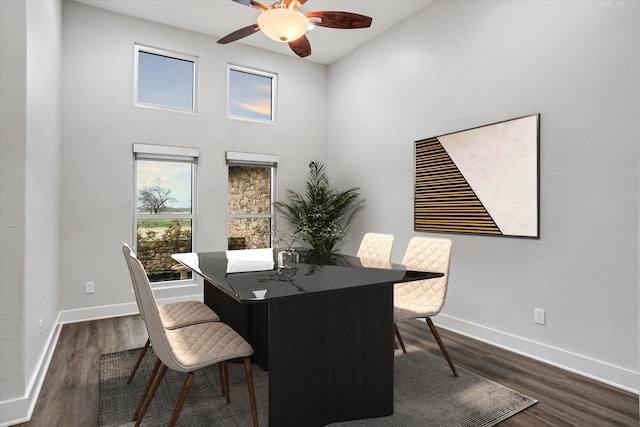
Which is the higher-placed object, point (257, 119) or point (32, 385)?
point (257, 119)

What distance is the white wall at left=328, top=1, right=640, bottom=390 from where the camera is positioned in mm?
2482

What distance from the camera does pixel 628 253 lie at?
2.45 metres

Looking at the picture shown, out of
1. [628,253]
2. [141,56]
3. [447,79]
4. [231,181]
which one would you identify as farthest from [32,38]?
[628,253]

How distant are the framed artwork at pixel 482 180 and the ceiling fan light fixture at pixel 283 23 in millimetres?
1878

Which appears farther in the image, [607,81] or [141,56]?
[141,56]

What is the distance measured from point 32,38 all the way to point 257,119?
9.93ft

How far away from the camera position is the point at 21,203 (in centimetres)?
205

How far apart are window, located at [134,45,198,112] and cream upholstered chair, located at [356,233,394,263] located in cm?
281

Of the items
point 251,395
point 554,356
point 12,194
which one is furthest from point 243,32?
point 554,356

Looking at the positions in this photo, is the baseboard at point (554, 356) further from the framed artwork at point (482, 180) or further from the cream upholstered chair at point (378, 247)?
the cream upholstered chair at point (378, 247)

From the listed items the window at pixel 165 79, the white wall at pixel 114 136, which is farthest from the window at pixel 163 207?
the window at pixel 165 79

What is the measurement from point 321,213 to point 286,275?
290 centimetres

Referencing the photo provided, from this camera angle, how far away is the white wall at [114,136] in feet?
12.9

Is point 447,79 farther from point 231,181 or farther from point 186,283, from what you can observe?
point 186,283
